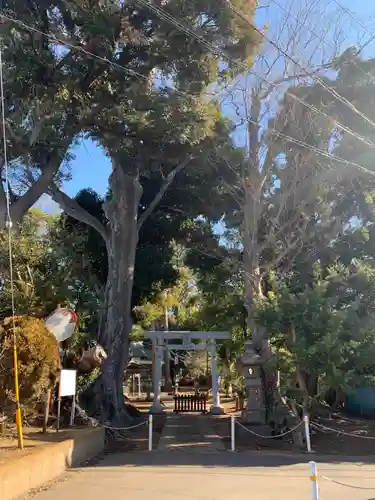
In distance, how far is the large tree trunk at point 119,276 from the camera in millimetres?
17359

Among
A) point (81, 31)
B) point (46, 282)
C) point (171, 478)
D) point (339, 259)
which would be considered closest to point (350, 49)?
point (339, 259)

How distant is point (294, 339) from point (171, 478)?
5.60m

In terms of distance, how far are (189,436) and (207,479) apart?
292 inches

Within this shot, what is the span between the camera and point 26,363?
9.00m

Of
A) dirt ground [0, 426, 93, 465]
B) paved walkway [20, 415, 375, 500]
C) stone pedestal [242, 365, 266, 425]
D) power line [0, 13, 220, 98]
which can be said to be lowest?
paved walkway [20, 415, 375, 500]

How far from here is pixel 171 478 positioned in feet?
28.8

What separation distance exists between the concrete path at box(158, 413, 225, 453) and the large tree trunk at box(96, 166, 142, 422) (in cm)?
207

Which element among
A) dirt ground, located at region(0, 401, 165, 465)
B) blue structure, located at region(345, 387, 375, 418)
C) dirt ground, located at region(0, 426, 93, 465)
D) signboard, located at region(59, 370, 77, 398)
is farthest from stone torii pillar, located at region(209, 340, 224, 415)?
signboard, located at region(59, 370, 77, 398)

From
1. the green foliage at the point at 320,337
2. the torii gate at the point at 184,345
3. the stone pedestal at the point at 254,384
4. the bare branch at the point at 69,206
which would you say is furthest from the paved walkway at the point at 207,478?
the torii gate at the point at 184,345

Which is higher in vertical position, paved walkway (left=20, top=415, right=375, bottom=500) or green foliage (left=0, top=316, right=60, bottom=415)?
green foliage (left=0, top=316, right=60, bottom=415)

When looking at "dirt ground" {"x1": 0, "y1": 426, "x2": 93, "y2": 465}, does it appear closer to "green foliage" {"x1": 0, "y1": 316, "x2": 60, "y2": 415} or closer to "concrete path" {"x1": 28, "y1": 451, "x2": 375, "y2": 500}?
"green foliage" {"x1": 0, "y1": 316, "x2": 60, "y2": 415}

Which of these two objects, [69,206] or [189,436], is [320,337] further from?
[69,206]

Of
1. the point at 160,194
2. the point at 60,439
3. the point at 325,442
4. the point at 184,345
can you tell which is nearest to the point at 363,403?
the point at 184,345

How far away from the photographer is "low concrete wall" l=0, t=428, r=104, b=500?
267 inches
